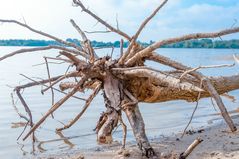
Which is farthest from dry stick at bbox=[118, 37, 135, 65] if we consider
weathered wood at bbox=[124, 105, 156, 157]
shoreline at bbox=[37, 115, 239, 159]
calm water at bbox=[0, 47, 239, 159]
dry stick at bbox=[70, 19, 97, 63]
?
Result: shoreline at bbox=[37, 115, 239, 159]

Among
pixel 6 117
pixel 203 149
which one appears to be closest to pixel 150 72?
pixel 203 149

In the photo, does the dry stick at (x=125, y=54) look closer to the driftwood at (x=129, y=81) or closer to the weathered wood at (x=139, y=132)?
the driftwood at (x=129, y=81)

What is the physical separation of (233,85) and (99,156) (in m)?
2.73

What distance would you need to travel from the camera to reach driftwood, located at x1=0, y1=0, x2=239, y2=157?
429 cm

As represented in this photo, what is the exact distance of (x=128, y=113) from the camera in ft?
14.4

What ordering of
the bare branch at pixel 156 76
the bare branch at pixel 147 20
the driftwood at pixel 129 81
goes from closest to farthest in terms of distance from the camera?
the bare branch at pixel 156 76, the driftwood at pixel 129 81, the bare branch at pixel 147 20

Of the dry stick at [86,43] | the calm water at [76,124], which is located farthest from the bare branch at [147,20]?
the dry stick at [86,43]

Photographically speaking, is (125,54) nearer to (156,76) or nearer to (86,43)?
(86,43)

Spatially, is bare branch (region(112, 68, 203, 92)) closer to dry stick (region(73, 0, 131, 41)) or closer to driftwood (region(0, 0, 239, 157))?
driftwood (region(0, 0, 239, 157))

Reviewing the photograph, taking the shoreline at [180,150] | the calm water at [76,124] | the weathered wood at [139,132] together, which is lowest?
the calm water at [76,124]

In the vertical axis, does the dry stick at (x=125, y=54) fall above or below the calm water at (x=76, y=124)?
above

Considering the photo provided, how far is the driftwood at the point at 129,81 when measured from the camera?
429cm

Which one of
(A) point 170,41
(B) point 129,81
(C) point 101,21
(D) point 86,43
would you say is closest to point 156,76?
(A) point 170,41

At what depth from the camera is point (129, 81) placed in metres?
5.11
